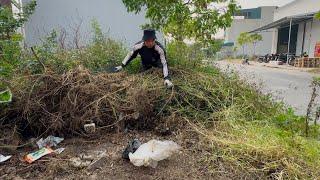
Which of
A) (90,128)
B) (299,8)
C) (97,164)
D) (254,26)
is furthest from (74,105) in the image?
(254,26)

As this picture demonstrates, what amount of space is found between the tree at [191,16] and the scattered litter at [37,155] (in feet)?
10.5

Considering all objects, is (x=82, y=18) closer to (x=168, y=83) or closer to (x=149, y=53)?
(x=149, y=53)

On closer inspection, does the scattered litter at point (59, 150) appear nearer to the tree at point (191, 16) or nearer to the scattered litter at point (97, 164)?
the scattered litter at point (97, 164)

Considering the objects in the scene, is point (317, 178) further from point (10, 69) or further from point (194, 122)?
point (10, 69)

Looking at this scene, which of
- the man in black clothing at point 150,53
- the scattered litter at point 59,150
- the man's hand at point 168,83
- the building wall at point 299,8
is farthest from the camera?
the building wall at point 299,8

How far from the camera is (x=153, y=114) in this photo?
3945 millimetres

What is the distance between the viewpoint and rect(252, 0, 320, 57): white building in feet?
67.5

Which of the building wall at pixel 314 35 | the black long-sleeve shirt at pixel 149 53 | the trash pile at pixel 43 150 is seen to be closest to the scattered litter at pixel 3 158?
the trash pile at pixel 43 150

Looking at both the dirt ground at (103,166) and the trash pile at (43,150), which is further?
the trash pile at (43,150)

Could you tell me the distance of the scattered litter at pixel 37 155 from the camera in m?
2.97

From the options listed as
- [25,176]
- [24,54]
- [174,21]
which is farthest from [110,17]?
[25,176]

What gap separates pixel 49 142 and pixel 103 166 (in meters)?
0.90

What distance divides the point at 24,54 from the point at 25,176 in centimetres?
238

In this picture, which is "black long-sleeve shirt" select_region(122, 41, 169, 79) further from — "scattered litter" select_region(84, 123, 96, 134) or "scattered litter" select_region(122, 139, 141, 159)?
"scattered litter" select_region(122, 139, 141, 159)
